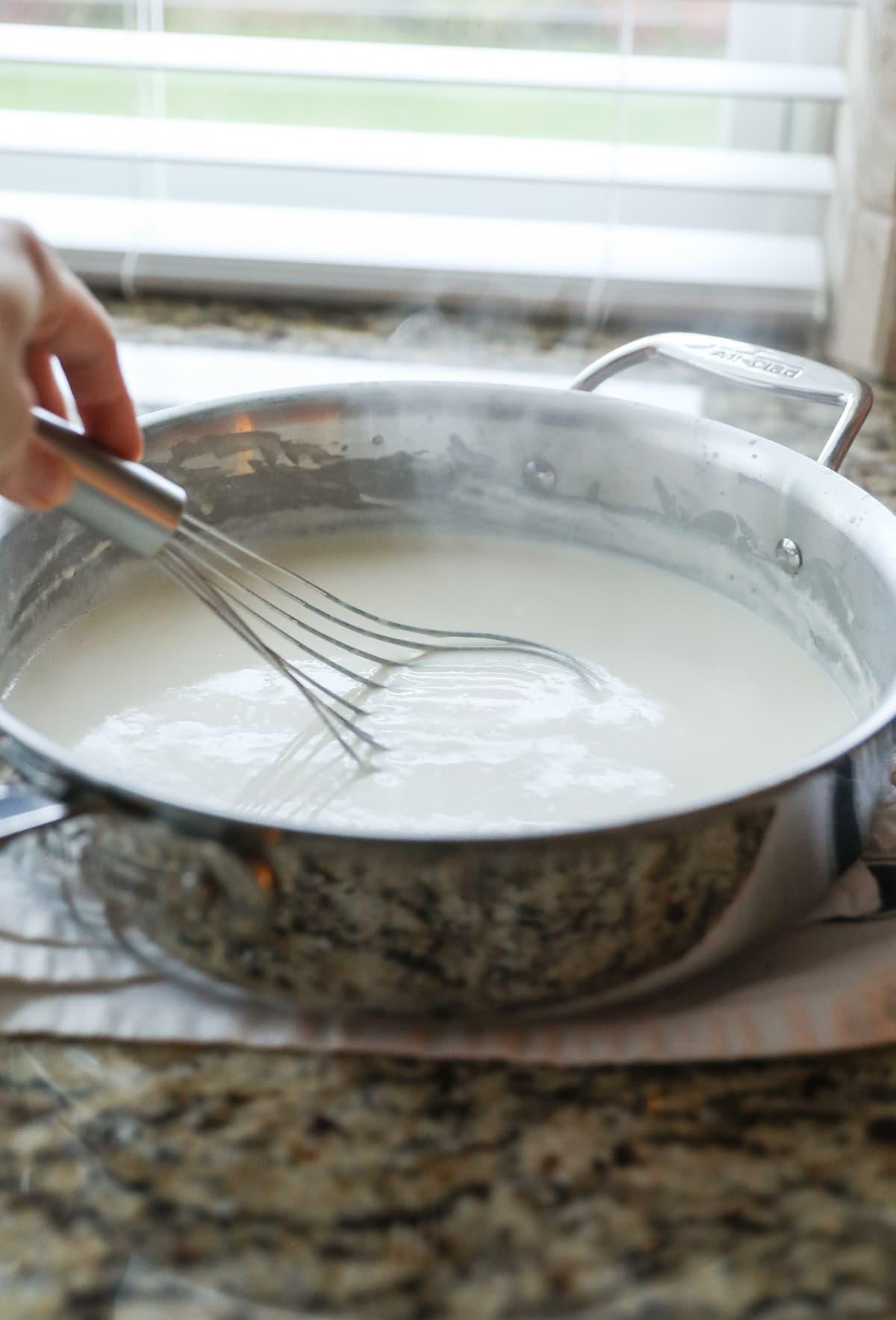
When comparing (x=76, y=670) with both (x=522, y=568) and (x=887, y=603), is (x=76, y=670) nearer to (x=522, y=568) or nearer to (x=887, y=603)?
(x=522, y=568)

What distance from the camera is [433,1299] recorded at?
458mm

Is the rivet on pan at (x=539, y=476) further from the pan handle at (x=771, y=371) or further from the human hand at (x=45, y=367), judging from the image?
the human hand at (x=45, y=367)

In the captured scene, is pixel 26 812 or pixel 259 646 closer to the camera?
pixel 26 812

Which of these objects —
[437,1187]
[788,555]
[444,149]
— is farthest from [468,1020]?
[444,149]

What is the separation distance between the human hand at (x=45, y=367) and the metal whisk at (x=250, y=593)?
2 cm

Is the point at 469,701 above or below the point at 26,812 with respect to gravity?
below

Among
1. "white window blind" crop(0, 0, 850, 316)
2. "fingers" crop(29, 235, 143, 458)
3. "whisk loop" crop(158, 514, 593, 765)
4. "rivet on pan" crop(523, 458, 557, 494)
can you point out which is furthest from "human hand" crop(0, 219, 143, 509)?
"white window blind" crop(0, 0, 850, 316)

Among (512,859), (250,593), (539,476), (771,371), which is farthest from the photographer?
(539,476)

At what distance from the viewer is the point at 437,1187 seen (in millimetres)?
499

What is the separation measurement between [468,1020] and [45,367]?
14.2 inches

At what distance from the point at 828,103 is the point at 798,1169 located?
1070 millimetres

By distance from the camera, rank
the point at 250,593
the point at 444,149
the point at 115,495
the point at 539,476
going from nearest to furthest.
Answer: the point at 115,495, the point at 250,593, the point at 539,476, the point at 444,149

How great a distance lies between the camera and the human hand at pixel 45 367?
0.52m

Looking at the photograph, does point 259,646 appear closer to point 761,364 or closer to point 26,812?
point 26,812
